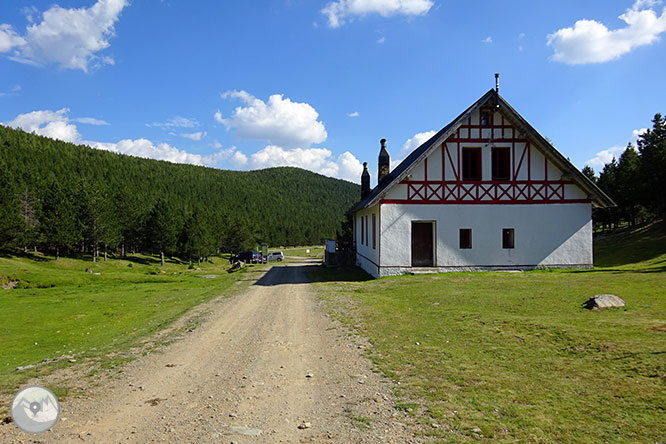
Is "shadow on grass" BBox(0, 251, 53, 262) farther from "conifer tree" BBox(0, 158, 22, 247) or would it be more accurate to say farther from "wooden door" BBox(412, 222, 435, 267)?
"wooden door" BBox(412, 222, 435, 267)

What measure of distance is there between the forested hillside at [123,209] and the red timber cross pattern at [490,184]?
5550cm

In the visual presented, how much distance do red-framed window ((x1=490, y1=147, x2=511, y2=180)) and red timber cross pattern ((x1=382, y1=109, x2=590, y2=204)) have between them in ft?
0.75

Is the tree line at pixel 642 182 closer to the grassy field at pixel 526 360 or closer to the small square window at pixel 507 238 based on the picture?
the small square window at pixel 507 238

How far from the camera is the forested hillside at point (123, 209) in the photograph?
61781 millimetres

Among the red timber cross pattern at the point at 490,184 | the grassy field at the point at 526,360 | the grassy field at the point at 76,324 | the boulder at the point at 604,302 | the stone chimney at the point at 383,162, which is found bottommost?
the grassy field at the point at 76,324

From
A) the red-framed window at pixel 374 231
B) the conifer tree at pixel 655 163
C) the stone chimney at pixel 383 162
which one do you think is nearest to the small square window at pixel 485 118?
the red-framed window at pixel 374 231

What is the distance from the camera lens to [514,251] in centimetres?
2359

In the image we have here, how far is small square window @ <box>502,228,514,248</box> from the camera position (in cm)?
2381

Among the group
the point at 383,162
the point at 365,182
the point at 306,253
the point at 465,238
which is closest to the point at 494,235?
the point at 465,238

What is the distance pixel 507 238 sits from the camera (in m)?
24.1

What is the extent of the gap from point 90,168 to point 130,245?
304 feet

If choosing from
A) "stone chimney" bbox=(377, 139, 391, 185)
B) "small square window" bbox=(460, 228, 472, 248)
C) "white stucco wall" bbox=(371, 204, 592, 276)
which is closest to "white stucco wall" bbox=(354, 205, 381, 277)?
"white stucco wall" bbox=(371, 204, 592, 276)

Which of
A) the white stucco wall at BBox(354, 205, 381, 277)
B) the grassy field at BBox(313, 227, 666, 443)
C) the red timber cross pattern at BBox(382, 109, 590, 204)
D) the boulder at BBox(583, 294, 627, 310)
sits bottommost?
the grassy field at BBox(313, 227, 666, 443)

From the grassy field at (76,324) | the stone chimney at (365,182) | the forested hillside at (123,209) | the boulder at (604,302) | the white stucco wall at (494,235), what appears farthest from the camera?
the forested hillside at (123,209)
